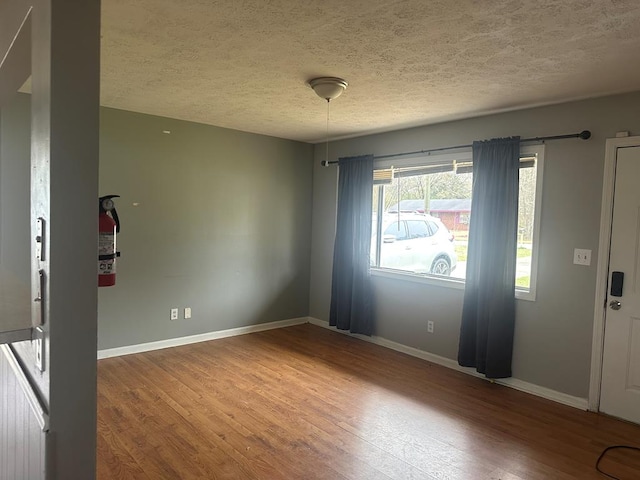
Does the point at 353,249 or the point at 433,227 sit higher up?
the point at 433,227

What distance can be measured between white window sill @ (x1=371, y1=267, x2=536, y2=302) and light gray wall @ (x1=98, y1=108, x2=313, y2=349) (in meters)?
1.33

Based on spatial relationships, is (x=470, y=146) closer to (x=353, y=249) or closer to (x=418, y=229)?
(x=418, y=229)

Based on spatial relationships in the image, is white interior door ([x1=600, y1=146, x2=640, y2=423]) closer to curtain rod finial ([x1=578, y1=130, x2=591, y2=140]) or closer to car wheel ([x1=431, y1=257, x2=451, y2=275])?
curtain rod finial ([x1=578, y1=130, x2=591, y2=140])

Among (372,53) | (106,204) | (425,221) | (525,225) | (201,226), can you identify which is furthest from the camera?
(201,226)

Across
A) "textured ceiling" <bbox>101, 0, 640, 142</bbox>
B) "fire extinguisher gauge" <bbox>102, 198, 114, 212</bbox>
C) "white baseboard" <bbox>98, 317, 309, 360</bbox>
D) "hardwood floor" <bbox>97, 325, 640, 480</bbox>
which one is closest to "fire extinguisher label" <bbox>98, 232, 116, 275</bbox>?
"fire extinguisher gauge" <bbox>102, 198, 114, 212</bbox>

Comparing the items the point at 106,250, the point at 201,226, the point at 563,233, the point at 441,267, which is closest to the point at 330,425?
the point at 106,250

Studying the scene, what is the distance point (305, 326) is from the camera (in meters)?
5.70

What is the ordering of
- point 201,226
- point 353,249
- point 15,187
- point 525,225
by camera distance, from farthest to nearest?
point 353,249, point 201,226, point 525,225, point 15,187

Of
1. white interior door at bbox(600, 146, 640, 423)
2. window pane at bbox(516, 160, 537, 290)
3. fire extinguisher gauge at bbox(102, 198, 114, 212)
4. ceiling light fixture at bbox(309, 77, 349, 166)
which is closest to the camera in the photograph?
fire extinguisher gauge at bbox(102, 198, 114, 212)

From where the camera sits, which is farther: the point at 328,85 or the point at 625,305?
the point at 625,305

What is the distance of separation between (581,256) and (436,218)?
1423 mm

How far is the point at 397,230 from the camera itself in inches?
192

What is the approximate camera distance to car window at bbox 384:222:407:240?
15.7ft

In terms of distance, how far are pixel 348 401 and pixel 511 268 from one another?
71.6 inches
